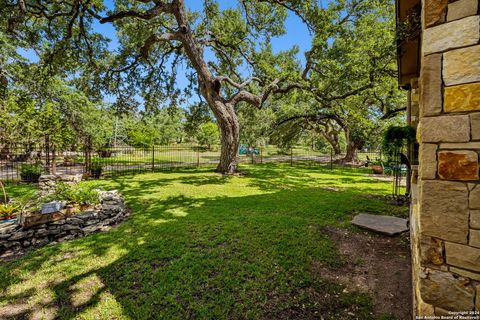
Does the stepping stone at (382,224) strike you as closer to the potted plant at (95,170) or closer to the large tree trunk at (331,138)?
the potted plant at (95,170)

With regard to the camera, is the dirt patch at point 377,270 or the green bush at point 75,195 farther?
the green bush at point 75,195

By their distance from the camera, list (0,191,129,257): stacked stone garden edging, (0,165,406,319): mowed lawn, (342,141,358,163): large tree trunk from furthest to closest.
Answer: (342,141,358,163): large tree trunk → (0,191,129,257): stacked stone garden edging → (0,165,406,319): mowed lawn

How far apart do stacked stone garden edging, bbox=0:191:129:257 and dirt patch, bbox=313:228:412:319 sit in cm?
409

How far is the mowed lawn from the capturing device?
229 centimetres

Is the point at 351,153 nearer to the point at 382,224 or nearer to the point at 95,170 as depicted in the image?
the point at 382,224

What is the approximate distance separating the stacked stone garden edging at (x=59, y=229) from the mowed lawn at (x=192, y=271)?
417mm

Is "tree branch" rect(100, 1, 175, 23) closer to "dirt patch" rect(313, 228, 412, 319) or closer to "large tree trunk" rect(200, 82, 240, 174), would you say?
"large tree trunk" rect(200, 82, 240, 174)

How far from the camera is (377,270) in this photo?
2879mm

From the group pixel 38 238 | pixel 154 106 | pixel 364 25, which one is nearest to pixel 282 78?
pixel 364 25

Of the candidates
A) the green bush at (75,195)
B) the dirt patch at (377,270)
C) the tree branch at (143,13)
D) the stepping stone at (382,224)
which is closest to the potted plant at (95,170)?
the green bush at (75,195)

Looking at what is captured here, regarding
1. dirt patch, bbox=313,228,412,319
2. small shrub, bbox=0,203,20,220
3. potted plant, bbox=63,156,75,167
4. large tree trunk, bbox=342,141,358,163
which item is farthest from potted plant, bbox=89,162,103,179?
large tree trunk, bbox=342,141,358,163

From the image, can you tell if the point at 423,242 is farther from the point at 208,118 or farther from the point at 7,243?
the point at 208,118

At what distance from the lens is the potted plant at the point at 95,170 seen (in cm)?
988

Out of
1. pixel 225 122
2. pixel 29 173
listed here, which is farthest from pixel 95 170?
pixel 225 122
